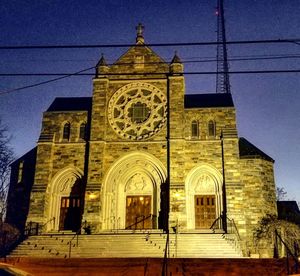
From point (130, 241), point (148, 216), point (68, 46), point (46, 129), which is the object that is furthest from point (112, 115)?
point (68, 46)

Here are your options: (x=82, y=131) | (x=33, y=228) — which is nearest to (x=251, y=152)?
(x=82, y=131)

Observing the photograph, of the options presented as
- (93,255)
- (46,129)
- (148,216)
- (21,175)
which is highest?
(46,129)

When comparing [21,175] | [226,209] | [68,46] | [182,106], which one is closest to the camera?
[68,46]

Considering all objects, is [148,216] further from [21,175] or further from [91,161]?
[21,175]

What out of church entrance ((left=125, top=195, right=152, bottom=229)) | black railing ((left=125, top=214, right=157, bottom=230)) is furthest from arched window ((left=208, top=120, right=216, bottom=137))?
black railing ((left=125, top=214, right=157, bottom=230))

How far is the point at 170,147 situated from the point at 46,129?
8.70m

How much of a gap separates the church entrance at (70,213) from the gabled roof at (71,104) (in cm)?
663

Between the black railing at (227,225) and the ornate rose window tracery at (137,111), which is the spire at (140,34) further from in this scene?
the black railing at (227,225)

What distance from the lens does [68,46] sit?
471 inches

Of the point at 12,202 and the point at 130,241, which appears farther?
the point at 12,202

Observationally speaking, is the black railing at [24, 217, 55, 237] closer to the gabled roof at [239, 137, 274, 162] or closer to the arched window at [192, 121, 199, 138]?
the arched window at [192, 121, 199, 138]

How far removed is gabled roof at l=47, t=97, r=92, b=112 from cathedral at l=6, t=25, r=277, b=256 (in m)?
1.82

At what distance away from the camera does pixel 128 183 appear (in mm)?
27203

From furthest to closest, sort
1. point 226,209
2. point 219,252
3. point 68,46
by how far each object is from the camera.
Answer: point 226,209 → point 219,252 → point 68,46
